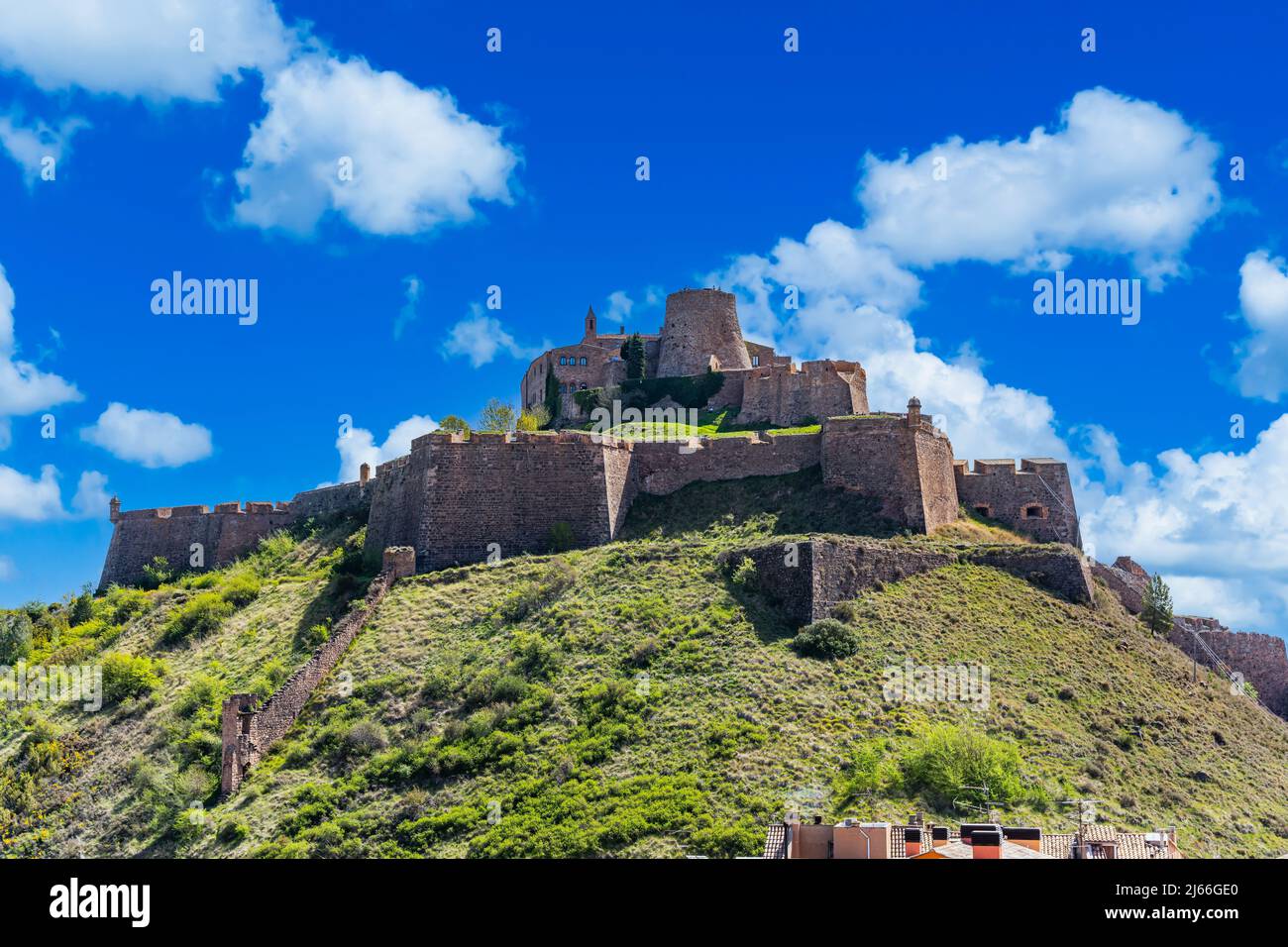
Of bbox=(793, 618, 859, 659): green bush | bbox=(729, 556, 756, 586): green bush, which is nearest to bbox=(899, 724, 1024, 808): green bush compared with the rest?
bbox=(793, 618, 859, 659): green bush

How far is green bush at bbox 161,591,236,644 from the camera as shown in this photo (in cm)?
4728

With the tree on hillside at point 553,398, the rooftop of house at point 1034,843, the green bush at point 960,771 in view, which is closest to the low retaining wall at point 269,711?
the rooftop of house at point 1034,843

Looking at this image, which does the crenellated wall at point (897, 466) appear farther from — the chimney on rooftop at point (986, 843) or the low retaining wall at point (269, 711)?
the chimney on rooftop at point (986, 843)

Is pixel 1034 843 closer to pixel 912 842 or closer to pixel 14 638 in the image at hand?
pixel 912 842

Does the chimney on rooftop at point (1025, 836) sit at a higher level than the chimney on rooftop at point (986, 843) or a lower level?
lower

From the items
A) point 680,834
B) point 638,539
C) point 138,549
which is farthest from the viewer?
point 138,549

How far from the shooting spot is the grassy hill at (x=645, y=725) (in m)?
31.3

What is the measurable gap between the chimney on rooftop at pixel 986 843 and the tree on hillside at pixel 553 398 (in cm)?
4274
